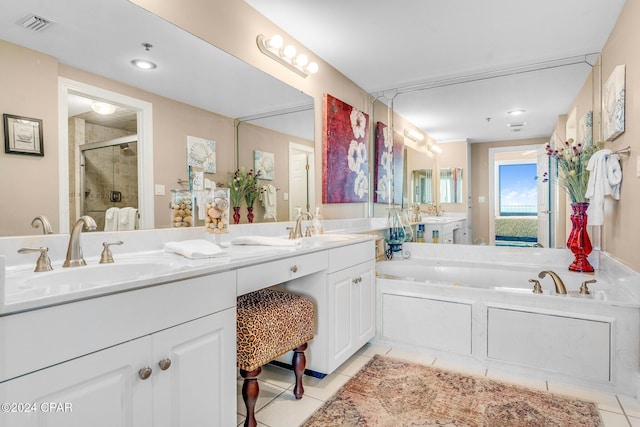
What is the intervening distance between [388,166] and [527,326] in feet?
6.45

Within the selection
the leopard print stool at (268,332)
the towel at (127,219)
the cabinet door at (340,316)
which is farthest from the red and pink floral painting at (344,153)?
the towel at (127,219)

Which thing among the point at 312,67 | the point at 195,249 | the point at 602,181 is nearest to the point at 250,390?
the point at 195,249

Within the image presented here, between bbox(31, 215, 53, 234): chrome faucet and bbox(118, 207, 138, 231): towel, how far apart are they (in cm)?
26

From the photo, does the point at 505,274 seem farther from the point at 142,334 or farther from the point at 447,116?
the point at 142,334

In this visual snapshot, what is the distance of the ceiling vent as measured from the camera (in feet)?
4.00

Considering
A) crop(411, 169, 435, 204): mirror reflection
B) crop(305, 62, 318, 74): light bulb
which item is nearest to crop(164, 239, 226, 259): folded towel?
crop(305, 62, 318, 74): light bulb

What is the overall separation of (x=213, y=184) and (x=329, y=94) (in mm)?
1456

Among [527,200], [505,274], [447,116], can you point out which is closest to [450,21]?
[447,116]

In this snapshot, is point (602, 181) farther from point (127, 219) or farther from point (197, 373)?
point (127, 219)

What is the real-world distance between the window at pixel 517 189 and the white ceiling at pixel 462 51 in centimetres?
30

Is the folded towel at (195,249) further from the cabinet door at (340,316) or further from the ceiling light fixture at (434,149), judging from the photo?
the ceiling light fixture at (434,149)

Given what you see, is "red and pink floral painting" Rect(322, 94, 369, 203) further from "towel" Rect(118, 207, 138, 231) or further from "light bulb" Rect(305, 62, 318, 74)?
"towel" Rect(118, 207, 138, 231)

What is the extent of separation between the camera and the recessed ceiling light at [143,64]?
1557mm

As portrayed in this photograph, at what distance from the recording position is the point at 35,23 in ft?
4.08
